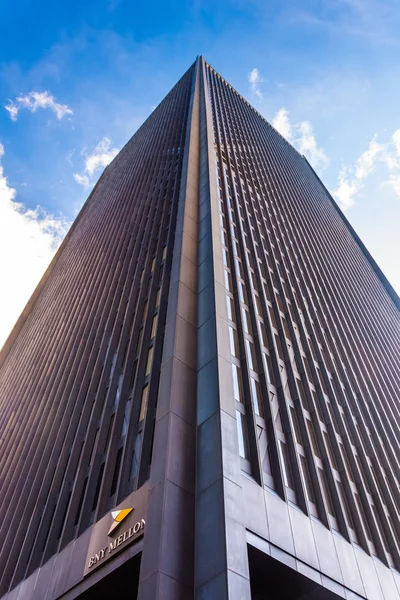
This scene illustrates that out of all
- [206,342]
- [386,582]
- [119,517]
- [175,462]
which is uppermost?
[206,342]

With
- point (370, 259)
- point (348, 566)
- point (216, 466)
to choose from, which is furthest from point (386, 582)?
point (370, 259)

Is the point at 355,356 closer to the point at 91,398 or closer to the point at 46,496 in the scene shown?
the point at 91,398

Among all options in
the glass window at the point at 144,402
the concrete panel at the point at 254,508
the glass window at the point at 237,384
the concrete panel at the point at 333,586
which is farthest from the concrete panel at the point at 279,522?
the glass window at the point at 144,402

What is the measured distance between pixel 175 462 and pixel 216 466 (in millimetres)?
1584

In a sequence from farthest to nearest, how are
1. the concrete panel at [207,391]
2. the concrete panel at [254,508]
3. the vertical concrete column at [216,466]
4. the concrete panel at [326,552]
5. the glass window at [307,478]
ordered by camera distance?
the glass window at [307,478]
the concrete panel at [207,391]
the concrete panel at [326,552]
the concrete panel at [254,508]
the vertical concrete column at [216,466]

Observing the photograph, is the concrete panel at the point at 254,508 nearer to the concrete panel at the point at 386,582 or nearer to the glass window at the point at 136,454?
the glass window at the point at 136,454

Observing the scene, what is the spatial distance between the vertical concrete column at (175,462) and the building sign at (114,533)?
135 cm

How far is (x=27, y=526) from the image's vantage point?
26.9m

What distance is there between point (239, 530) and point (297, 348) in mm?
18311

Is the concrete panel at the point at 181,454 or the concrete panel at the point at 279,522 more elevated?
the concrete panel at the point at 181,454

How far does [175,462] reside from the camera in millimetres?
17562

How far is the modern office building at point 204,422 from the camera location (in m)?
17.2

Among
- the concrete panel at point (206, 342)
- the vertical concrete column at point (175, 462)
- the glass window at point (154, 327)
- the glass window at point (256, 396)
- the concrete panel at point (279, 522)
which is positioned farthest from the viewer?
the glass window at point (154, 327)

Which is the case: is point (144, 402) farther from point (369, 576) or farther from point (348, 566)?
point (369, 576)
